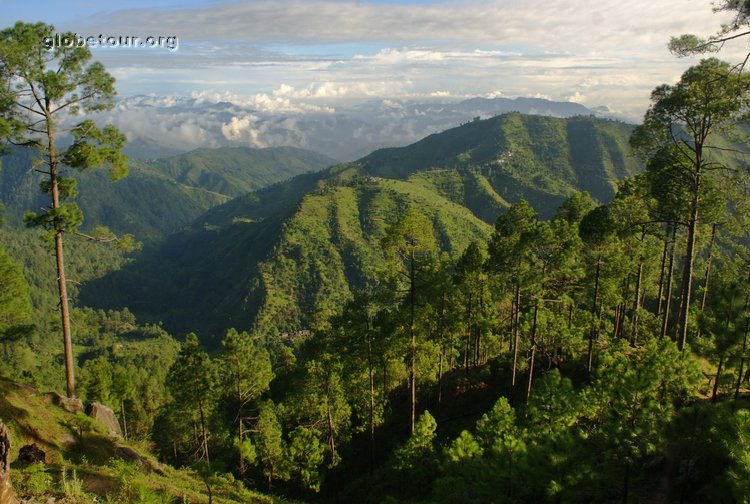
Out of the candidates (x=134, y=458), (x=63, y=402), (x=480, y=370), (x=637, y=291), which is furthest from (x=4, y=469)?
(x=480, y=370)

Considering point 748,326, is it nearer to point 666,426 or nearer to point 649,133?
point 666,426

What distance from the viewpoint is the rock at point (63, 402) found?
2149 centimetres

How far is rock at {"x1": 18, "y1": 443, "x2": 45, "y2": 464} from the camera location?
48.4 feet

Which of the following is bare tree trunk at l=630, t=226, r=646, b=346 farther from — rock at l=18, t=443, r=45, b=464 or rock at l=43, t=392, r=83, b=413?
rock at l=43, t=392, r=83, b=413

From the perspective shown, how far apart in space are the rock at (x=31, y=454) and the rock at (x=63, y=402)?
6.13 meters

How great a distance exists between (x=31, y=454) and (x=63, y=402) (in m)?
7.67

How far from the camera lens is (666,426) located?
1595cm

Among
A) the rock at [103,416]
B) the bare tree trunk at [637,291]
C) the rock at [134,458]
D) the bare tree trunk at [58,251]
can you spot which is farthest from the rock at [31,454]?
the bare tree trunk at [637,291]

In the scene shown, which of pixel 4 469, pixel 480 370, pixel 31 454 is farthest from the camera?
pixel 480 370

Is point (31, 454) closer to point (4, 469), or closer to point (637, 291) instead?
point (4, 469)

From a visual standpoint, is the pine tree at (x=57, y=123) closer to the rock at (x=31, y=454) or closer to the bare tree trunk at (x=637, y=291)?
the rock at (x=31, y=454)

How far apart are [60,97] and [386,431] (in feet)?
103

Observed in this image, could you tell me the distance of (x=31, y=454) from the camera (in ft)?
49.1

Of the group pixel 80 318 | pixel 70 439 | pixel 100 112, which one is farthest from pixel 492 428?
pixel 100 112
